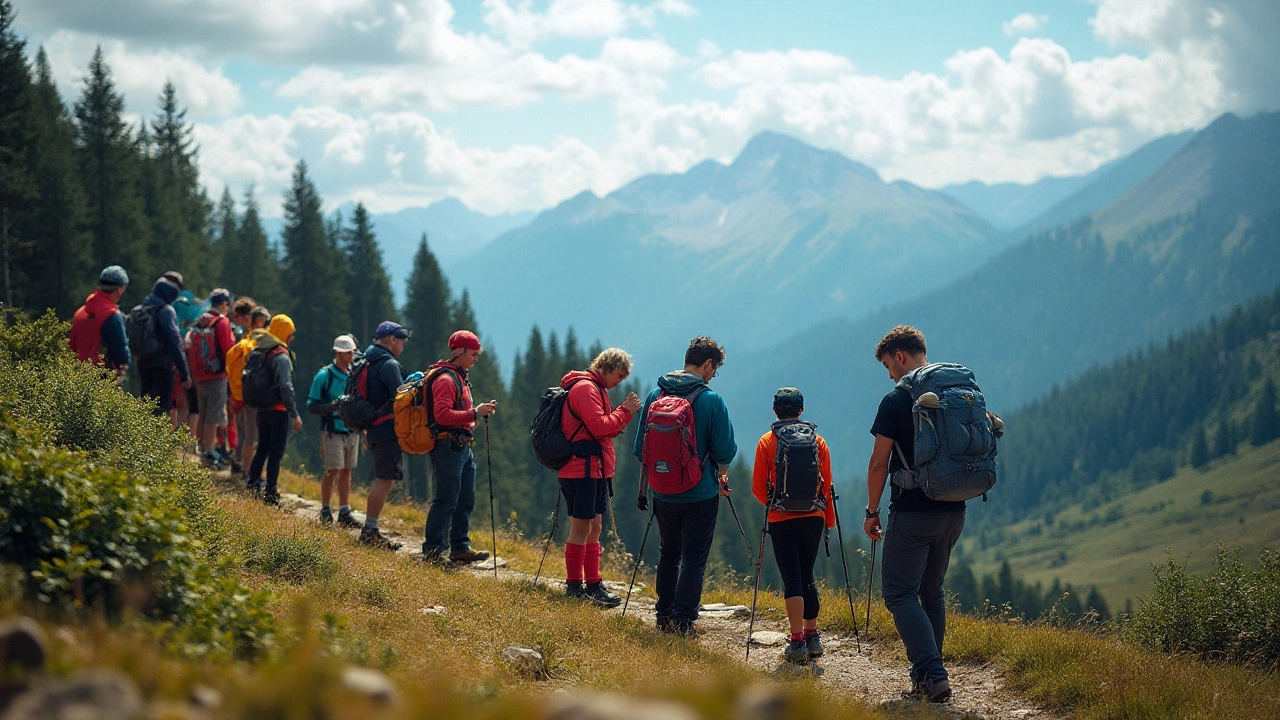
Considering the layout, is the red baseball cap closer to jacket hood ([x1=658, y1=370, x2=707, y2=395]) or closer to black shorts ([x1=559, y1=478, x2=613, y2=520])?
black shorts ([x1=559, y1=478, x2=613, y2=520])

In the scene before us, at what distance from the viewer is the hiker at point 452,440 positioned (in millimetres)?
10172

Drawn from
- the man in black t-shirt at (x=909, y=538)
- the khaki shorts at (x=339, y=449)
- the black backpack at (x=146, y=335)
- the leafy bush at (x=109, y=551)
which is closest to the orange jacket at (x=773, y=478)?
the man in black t-shirt at (x=909, y=538)

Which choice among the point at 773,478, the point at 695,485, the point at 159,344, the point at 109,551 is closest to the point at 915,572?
the point at 773,478

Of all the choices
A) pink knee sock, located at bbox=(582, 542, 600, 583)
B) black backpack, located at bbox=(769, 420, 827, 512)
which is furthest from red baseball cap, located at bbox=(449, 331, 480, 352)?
black backpack, located at bbox=(769, 420, 827, 512)

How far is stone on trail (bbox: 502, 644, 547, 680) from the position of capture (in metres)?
6.53

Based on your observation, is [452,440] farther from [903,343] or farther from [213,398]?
[213,398]

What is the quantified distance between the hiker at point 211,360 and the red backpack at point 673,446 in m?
8.15

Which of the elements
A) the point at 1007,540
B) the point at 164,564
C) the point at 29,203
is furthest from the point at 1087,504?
the point at 164,564

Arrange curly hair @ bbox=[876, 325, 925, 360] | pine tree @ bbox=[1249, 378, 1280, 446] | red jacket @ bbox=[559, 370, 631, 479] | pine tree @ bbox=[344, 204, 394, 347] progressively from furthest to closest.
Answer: pine tree @ bbox=[1249, 378, 1280, 446] → pine tree @ bbox=[344, 204, 394, 347] → red jacket @ bbox=[559, 370, 631, 479] → curly hair @ bbox=[876, 325, 925, 360]

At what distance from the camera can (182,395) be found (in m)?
15.3

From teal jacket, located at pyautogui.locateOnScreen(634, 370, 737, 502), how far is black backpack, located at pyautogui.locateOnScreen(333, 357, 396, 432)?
379 centimetres

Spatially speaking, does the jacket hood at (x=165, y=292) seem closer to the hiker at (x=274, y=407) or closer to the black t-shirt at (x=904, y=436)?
the hiker at (x=274, y=407)

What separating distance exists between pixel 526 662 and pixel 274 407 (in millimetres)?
7248

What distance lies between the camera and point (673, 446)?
336 inches
